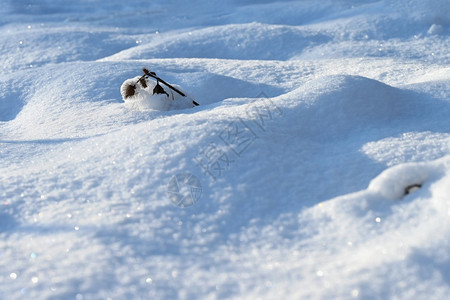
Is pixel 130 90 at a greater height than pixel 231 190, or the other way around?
pixel 130 90

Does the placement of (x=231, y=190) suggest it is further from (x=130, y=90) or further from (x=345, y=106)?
(x=130, y=90)

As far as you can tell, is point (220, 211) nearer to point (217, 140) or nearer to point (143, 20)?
point (217, 140)

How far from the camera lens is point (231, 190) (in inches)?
42.4

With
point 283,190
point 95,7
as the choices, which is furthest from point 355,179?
point 95,7

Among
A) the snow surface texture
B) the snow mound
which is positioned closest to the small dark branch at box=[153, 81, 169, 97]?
the snow surface texture

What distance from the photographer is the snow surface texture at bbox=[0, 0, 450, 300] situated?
0.82 m

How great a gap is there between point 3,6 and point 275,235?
4771 mm

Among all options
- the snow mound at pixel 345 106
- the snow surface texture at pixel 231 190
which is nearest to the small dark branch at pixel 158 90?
the snow surface texture at pixel 231 190

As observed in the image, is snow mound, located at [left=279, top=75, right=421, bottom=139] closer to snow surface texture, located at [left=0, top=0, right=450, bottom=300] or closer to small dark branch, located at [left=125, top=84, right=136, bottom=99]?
snow surface texture, located at [left=0, top=0, right=450, bottom=300]

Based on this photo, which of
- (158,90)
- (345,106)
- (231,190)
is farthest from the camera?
(158,90)

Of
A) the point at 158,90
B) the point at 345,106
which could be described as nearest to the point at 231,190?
the point at 345,106

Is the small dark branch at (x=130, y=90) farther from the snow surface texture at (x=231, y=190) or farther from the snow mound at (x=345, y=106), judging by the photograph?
the snow mound at (x=345, y=106)

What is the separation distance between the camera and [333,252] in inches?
35.2

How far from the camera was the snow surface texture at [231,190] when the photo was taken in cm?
82
